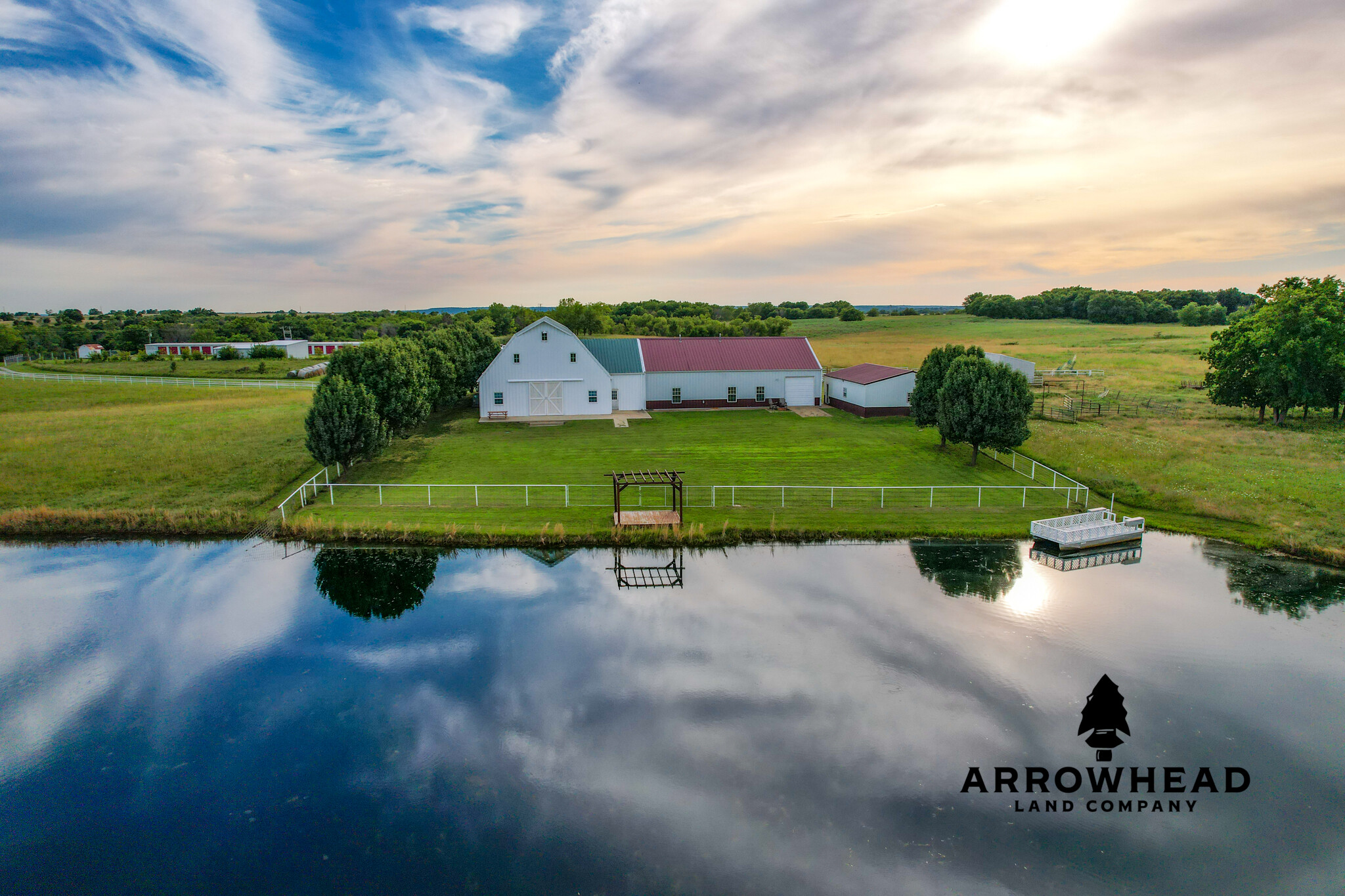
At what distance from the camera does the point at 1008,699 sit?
13.9 metres

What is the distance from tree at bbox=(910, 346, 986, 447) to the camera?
37969mm

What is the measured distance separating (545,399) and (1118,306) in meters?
120

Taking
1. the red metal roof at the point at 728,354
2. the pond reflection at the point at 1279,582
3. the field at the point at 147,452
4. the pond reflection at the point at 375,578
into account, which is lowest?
the pond reflection at the point at 1279,582

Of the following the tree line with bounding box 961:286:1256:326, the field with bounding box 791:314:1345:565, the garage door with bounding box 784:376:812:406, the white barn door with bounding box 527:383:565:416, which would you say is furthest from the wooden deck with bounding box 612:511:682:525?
the tree line with bounding box 961:286:1256:326

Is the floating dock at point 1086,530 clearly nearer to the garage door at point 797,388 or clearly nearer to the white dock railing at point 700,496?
the white dock railing at point 700,496

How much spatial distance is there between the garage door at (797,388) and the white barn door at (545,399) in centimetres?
1742

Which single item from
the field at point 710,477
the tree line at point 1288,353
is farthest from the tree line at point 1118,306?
the field at point 710,477

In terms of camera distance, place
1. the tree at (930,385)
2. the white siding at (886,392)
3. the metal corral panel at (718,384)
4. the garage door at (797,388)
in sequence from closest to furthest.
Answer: the tree at (930,385) < the white siding at (886,392) < the metal corral panel at (718,384) < the garage door at (797,388)

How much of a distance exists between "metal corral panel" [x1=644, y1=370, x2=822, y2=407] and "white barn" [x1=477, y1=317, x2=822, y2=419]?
0.17 ft

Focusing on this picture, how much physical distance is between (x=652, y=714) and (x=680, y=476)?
52.0ft

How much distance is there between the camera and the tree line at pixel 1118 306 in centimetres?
11961

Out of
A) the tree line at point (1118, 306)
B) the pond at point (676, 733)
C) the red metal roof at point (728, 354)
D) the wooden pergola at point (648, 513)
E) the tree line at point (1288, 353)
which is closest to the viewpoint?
the pond at point (676, 733)

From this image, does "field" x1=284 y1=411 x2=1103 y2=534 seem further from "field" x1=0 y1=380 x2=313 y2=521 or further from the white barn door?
"field" x1=0 y1=380 x2=313 y2=521

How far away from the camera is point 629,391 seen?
163ft
